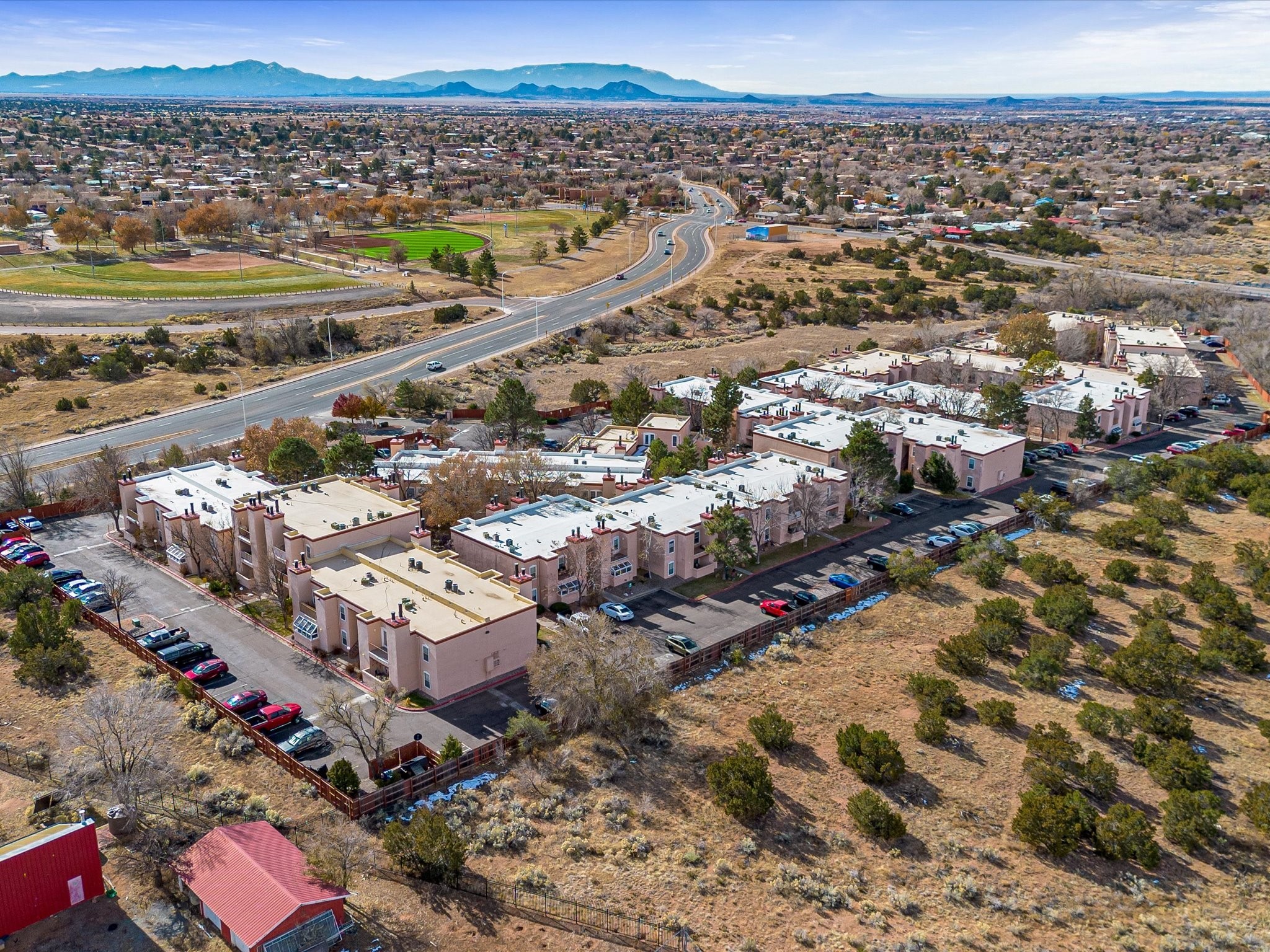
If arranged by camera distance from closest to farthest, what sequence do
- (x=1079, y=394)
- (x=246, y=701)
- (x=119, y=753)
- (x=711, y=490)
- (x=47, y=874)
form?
(x=47, y=874)
(x=119, y=753)
(x=246, y=701)
(x=711, y=490)
(x=1079, y=394)

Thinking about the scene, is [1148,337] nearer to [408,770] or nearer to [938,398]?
[938,398]

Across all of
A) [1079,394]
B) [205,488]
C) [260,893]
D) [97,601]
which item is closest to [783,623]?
[260,893]

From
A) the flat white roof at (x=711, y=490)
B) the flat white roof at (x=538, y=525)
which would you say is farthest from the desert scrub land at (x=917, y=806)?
the flat white roof at (x=538, y=525)

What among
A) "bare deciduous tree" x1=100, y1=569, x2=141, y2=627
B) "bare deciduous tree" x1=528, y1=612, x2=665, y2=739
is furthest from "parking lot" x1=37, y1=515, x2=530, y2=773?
"bare deciduous tree" x1=528, y1=612, x2=665, y2=739

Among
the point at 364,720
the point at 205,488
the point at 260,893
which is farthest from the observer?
the point at 205,488

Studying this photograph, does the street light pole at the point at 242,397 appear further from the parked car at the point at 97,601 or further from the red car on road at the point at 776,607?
the red car on road at the point at 776,607

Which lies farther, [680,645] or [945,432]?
[945,432]

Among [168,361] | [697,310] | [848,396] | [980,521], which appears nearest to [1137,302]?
[697,310]
